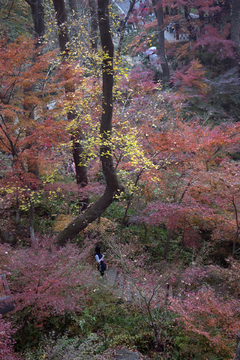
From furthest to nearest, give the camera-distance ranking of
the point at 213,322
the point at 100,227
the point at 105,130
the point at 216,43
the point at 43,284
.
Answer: the point at 216,43 < the point at 100,227 < the point at 105,130 < the point at 43,284 < the point at 213,322

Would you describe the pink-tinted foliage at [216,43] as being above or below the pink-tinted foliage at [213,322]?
above

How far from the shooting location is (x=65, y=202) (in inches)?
415

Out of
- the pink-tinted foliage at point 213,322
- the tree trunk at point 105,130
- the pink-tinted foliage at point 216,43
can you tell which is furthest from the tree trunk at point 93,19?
the pink-tinted foliage at point 216,43

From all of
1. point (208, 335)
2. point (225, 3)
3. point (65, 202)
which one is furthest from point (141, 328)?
point (225, 3)

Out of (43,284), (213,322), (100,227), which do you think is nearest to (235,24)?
(100,227)

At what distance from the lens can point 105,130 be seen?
19.6ft

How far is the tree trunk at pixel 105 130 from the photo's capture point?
5.03m

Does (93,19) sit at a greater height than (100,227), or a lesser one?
greater

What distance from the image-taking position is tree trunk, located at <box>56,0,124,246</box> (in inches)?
198

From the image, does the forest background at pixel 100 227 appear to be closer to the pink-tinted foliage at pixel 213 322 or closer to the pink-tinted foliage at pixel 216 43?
the pink-tinted foliage at pixel 213 322

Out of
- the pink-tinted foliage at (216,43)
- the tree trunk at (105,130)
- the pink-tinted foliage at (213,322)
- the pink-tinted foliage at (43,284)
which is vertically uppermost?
the pink-tinted foliage at (216,43)

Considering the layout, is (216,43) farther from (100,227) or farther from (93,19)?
(100,227)

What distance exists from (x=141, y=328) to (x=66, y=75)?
22.8 feet

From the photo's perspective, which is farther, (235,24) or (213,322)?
(235,24)
